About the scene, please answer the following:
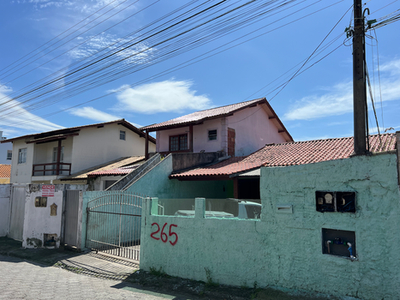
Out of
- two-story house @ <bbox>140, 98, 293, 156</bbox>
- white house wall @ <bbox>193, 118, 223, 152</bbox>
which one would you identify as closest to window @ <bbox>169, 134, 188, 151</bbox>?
two-story house @ <bbox>140, 98, 293, 156</bbox>

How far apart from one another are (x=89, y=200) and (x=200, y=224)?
5.16 metres

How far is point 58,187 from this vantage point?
11.2 meters

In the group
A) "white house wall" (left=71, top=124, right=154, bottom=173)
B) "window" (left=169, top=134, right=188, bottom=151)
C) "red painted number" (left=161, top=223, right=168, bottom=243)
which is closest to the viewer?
"red painted number" (left=161, top=223, right=168, bottom=243)

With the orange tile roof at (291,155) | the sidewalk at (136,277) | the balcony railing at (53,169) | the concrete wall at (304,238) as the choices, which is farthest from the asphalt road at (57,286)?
the balcony railing at (53,169)

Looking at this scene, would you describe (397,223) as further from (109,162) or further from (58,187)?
(109,162)

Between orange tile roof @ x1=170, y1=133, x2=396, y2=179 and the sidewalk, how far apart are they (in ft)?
17.8

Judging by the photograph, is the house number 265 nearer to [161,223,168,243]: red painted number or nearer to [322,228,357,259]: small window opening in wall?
[161,223,168,243]: red painted number

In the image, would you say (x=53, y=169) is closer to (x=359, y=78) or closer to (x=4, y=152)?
(x=359, y=78)

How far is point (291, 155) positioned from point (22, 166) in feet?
66.9

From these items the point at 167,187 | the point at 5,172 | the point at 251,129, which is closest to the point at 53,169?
the point at 167,187

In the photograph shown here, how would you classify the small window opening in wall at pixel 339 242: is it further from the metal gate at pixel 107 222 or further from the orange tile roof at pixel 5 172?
the orange tile roof at pixel 5 172

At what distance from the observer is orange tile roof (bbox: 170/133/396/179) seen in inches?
464

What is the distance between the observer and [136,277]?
756cm

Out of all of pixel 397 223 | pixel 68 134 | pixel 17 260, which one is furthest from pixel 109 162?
pixel 397 223
